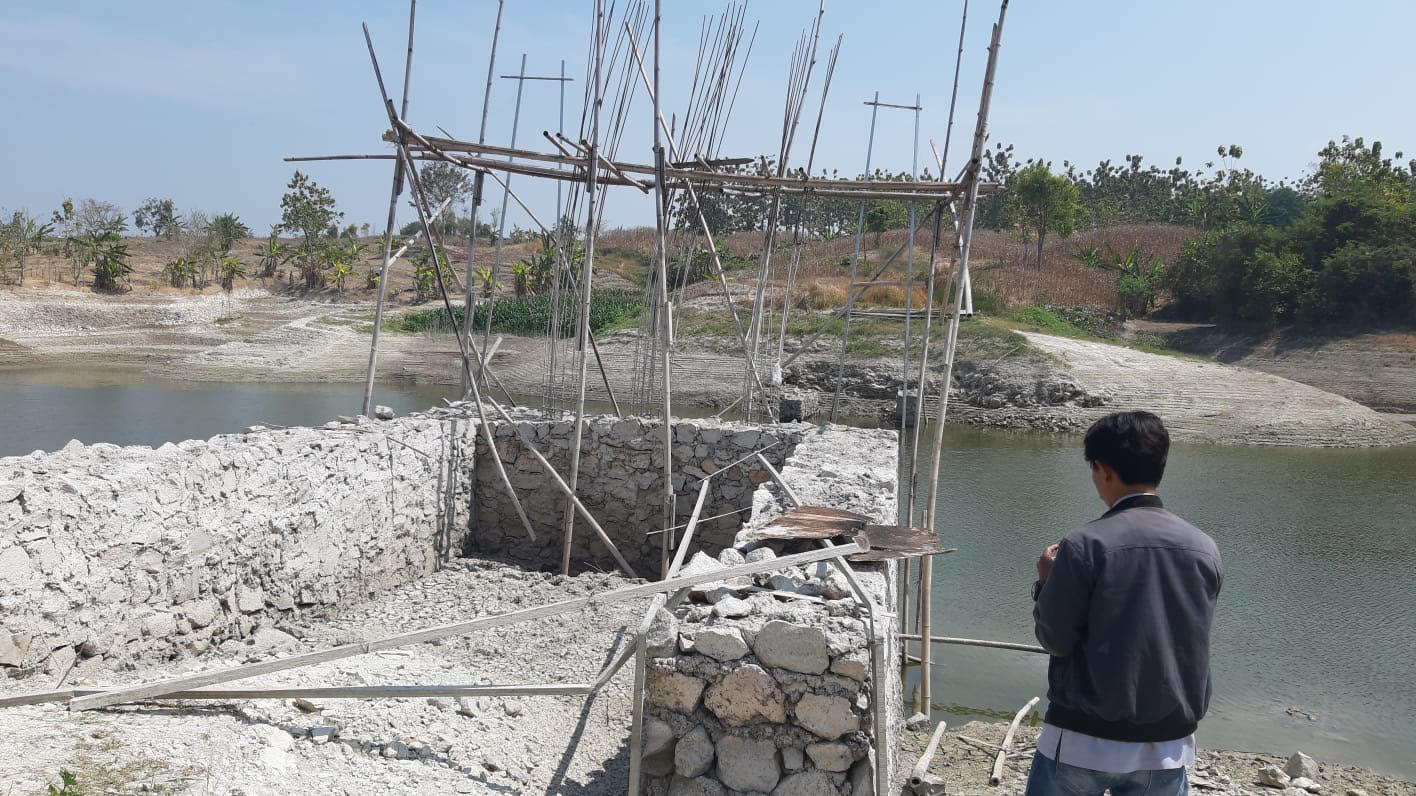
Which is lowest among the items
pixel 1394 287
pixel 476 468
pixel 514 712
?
pixel 514 712

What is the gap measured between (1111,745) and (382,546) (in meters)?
5.08

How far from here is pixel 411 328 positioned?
83.1 feet

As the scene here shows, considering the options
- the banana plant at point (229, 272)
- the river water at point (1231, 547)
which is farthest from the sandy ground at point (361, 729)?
the banana plant at point (229, 272)

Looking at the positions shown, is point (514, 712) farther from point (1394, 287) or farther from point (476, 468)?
point (1394, 287)

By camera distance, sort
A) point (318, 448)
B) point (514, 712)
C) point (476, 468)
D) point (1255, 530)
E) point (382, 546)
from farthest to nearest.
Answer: point (1255, 530) → point (476, 468) → point (382, 546) → point (318, 448) → point (514, 712)

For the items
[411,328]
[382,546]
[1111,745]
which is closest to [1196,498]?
A: [382,546]

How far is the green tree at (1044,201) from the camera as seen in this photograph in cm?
3209

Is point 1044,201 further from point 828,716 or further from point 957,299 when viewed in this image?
point 828,716

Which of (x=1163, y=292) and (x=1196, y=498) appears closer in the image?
(x=1196, y=498)

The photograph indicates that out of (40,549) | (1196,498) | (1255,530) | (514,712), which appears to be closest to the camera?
(40,549)

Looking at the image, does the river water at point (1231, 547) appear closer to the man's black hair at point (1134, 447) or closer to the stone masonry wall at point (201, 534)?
the stone masonry wall at point (201, 534)

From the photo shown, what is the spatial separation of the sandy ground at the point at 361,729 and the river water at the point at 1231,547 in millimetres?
2614

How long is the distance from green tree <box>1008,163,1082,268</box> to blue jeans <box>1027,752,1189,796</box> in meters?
31.3

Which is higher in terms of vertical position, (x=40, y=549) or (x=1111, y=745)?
(x=1111, y=745)
